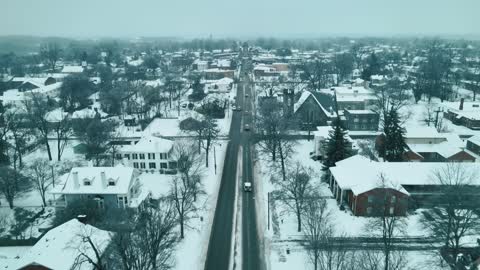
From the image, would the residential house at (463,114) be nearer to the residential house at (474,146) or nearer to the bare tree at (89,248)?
the residential house at (474,146)

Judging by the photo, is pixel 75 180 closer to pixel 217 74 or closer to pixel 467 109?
pixel 467 109

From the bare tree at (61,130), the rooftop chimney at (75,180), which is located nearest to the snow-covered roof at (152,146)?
the rooftop chimney at (75,180)

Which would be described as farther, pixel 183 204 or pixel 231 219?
pixel 231 219

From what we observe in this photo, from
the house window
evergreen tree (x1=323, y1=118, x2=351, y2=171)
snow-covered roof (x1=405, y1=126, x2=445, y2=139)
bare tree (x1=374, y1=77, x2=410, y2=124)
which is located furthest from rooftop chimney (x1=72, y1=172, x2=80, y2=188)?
bare tree (x1=374, y1=77, x2=410, y2=124)

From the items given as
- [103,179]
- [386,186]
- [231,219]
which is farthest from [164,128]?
[386,186]

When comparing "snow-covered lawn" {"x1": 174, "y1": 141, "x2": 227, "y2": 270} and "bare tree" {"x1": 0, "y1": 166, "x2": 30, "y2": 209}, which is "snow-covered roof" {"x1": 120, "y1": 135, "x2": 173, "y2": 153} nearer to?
"snow-covered lawn" {"x1": 174, "y1": 141, "x2": 227, "y2": 270}

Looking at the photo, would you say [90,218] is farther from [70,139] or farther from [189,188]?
[70,139]
